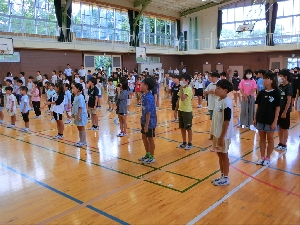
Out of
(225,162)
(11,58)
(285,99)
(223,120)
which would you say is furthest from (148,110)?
(11,58)

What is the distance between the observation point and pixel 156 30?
999 inches

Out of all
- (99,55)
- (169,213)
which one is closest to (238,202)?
(169,213)

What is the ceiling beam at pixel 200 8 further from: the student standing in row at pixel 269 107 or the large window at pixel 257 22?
the student standing in row at pixel 269 107

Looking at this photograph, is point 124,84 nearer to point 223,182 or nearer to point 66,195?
point 66,195

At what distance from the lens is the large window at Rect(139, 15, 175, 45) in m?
24.2

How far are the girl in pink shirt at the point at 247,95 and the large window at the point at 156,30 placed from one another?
57.4ft

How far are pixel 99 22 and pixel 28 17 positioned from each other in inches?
204

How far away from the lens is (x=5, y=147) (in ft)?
21.5

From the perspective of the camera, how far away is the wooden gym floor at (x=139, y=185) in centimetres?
339

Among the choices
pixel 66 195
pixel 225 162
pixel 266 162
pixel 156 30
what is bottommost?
pixel 66 195

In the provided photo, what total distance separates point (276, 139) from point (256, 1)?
1944 cm

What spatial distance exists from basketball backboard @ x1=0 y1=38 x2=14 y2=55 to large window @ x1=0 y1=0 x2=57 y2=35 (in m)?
1.56

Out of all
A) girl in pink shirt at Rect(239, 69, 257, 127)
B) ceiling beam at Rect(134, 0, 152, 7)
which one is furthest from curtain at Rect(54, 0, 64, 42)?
girl in pink shirt at Rect(239, 69, 257, 127)

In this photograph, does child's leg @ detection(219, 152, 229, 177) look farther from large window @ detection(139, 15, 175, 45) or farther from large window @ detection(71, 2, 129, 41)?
large window @ detection(139, 15, 175, 45)
